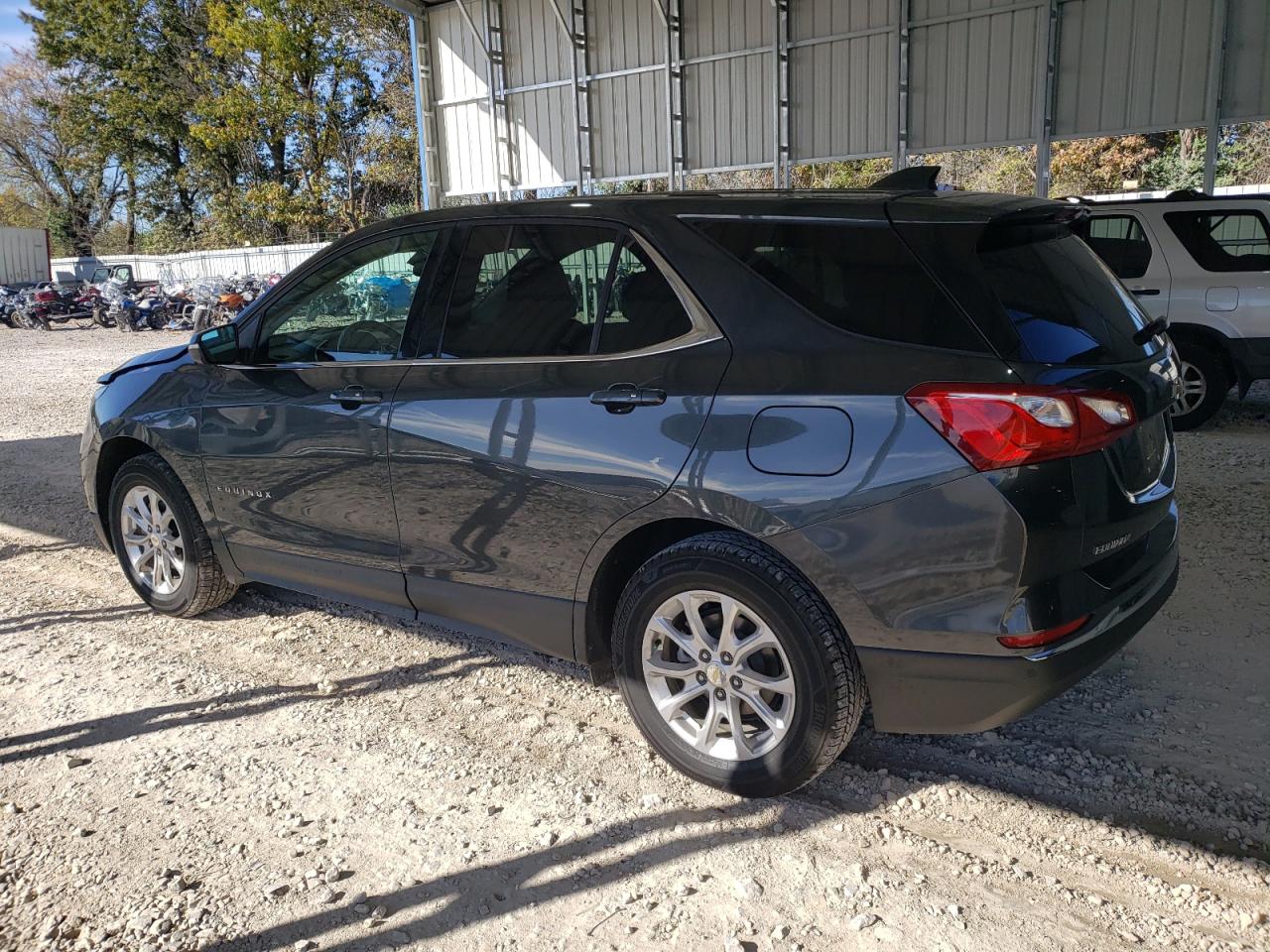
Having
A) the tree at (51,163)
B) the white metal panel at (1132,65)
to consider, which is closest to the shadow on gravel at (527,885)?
the white metal panel at (1132,65)

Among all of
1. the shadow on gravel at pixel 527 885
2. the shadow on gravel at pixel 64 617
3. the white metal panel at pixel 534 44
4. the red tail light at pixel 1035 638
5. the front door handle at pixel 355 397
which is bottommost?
the shadow on gravel at pixel 527 885

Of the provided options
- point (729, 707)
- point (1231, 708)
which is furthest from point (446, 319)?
point (1231, 708)

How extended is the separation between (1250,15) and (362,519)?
13429 millimetres

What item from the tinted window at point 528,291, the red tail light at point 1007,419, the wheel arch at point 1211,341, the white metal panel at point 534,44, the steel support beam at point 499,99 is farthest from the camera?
the steel support beam at point 499,99

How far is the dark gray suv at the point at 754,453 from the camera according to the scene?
265cm

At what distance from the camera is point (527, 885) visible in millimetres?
2785

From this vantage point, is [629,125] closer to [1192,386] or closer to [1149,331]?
[1192,386]

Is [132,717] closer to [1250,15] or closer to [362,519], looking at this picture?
[362,519]

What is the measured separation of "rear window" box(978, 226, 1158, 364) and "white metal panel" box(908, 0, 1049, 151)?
12578mm

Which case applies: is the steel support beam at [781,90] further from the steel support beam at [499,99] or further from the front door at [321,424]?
the front door at [321,424]

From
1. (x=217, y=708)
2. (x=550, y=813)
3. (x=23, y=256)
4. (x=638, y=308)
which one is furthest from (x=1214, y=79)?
(x=23, y=256)

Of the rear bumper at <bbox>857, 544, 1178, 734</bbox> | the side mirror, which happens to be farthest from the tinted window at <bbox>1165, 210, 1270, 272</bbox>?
the side mirror

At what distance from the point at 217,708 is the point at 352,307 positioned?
1676 mm

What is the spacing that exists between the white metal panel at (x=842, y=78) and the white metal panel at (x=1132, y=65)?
2570mm
